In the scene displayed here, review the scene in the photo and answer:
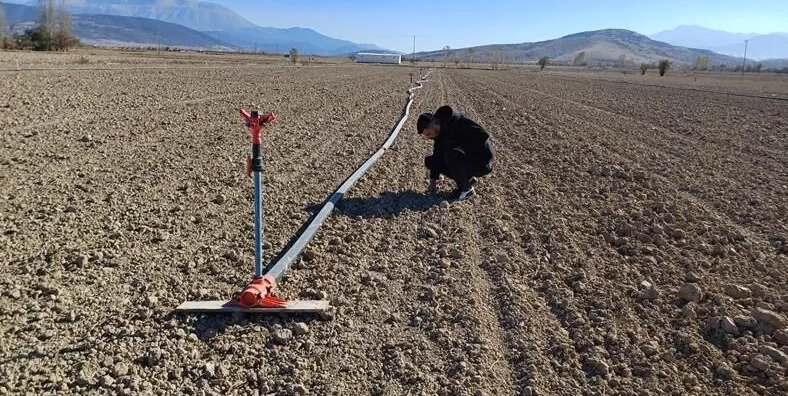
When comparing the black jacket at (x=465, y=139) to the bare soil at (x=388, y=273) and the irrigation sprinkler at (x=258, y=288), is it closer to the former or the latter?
the bare soil at (x=388, y=273)

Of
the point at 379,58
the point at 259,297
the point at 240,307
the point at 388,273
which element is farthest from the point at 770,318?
the point at 379,58

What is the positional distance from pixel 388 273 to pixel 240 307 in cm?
129

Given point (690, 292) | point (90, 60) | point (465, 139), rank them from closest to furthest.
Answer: point (690, 292) < point (465, 139) < point (90, 60)

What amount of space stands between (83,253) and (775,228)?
→ 6.35m

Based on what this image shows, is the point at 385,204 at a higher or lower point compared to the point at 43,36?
lower

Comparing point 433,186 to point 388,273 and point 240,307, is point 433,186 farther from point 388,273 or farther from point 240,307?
point 240,307

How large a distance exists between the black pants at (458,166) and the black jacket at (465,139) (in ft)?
0.12

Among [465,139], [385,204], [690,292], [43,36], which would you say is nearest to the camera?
[690,292]

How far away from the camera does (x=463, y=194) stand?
7.02m

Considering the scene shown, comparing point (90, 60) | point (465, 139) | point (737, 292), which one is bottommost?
point (737, 292)

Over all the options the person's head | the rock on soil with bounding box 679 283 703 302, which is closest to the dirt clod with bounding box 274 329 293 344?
the rock on soil with bounding box 679 283 703 302

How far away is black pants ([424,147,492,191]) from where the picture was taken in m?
6.84

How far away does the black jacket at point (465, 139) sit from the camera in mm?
6918

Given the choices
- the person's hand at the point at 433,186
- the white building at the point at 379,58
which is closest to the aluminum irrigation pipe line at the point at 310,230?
the person's hand at the point at 433,186
